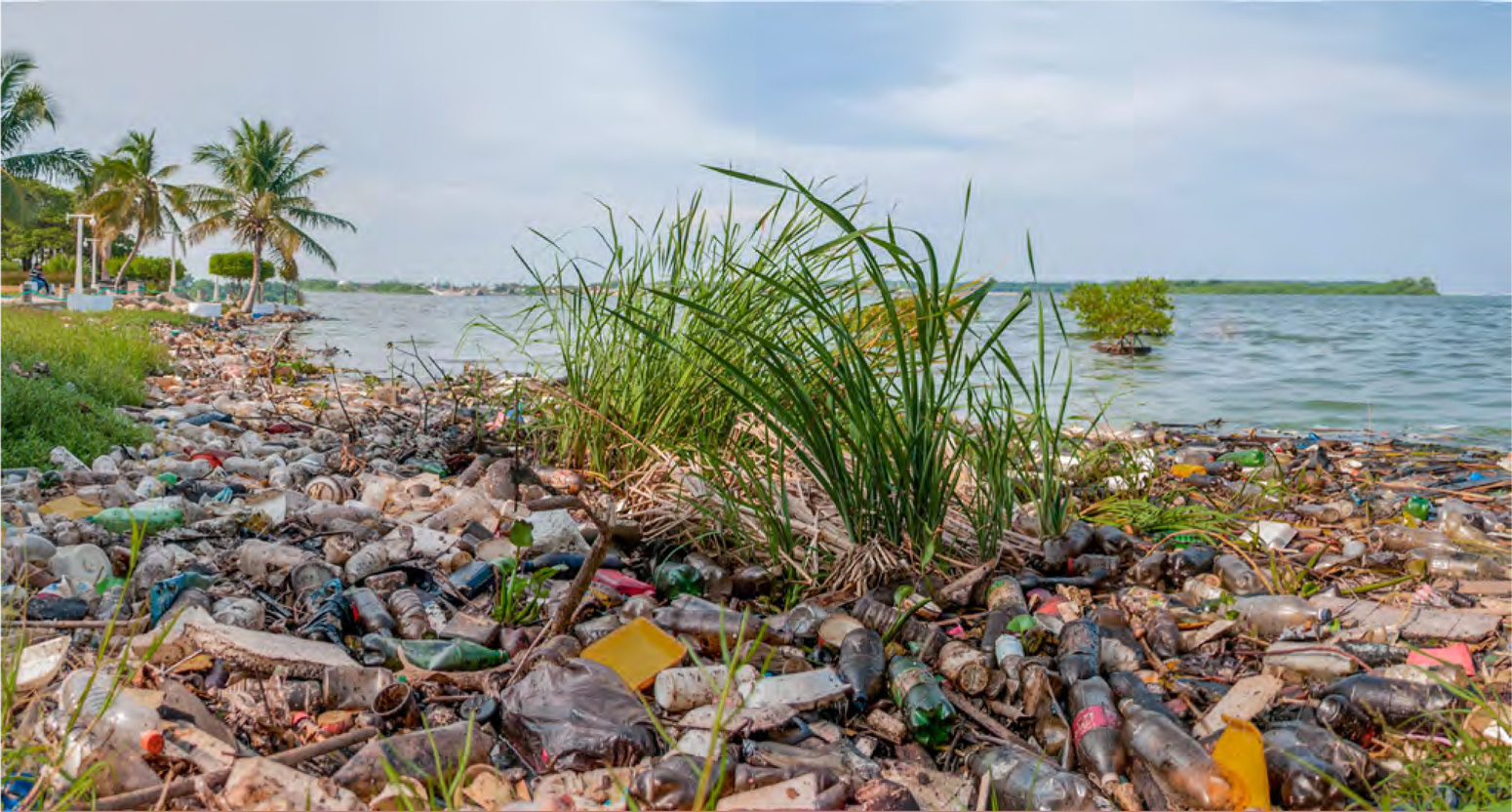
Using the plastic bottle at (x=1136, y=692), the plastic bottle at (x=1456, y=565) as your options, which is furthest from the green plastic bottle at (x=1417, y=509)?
the plastic bottle at (x=1136, y=692)

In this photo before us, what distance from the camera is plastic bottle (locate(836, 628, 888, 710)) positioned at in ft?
6.33

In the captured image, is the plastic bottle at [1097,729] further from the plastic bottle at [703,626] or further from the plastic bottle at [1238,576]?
the plastic bottle at [1238,576]

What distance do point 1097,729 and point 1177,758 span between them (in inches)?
6.7

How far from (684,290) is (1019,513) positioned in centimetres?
148

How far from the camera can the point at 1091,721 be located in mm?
1777

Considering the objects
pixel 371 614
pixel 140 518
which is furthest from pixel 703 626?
pixel 140 518

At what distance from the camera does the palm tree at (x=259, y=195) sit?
3266cm

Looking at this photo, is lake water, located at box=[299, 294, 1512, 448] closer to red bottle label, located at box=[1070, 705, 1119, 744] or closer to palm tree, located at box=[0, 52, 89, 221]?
red bottle label, located at box=[1070, 705, 1119, 744]

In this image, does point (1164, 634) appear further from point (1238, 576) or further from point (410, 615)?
point (410, 615)

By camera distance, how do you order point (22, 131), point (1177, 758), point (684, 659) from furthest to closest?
point (22, 131)
point (684, 659)
point (1177, 758)

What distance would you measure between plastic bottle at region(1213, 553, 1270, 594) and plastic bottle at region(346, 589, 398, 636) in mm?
2084

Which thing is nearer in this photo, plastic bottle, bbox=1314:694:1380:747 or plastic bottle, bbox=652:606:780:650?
plastic bottle, bbox=1314:694:1380:747

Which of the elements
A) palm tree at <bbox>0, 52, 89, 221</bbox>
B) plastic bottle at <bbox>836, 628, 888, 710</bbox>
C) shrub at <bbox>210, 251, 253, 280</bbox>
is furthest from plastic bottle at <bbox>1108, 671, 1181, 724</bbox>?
shrub at <bbox>210, 251, 253, 280</bbox>

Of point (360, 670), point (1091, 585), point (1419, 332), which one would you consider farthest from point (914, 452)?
point (1419, 332)
